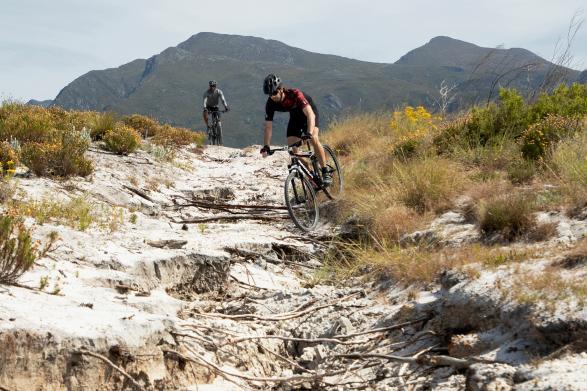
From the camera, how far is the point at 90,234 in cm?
576

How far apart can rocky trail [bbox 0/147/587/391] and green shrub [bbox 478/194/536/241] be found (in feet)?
0.61

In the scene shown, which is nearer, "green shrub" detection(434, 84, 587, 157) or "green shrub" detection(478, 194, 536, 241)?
"green shrub" detection(478, 194, 536, 241)

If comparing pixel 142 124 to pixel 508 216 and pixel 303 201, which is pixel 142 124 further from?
pixel 508 216

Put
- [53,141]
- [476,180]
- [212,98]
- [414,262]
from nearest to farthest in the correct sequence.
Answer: [414,262] < [476,180] < [53,141] < [212,98]

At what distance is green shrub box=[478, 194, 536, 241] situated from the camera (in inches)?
197

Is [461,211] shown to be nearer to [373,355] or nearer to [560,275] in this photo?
[560,275]

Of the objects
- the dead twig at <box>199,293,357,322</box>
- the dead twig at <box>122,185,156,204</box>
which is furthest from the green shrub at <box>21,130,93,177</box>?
the dead twig at <box>199,293,357,322</box>

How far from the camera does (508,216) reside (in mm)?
5102

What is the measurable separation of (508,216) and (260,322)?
8.34ft

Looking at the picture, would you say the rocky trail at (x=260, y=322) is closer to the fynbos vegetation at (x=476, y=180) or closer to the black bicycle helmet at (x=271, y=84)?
the fynbos vegetation at (x=476, y=180)

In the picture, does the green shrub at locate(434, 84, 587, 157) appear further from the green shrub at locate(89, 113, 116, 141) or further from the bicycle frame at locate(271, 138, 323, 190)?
the green shrub at locate(89, 113, 116, 141)

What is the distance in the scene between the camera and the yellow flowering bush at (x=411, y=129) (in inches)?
386

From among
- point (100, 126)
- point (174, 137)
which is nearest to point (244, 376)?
point (100, 126)

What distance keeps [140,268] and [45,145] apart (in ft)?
14.7
